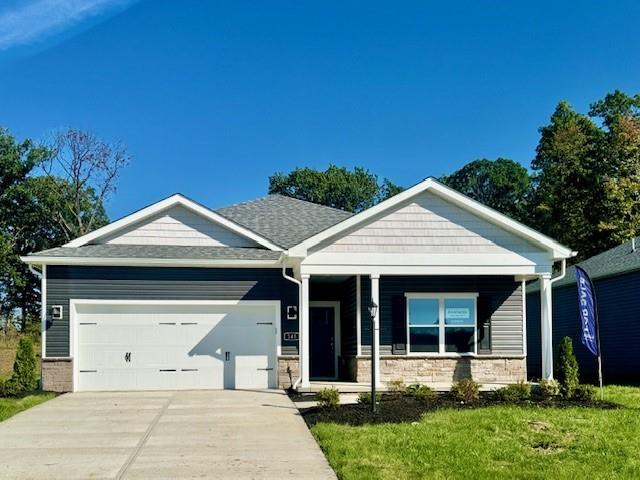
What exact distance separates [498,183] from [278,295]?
44.1 metres

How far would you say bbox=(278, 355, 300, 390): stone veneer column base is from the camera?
16.9 m

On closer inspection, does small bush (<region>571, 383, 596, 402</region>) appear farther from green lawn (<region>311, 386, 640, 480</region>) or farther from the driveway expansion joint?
the driveway expansion joint

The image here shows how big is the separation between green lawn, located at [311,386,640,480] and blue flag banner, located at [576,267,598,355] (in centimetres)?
231

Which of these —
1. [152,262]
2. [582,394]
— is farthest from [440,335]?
[152,262]

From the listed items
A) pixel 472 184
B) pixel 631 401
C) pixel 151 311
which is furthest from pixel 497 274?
pixel 472 184

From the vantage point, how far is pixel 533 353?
26031 mm

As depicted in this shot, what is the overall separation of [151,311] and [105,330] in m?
1.10

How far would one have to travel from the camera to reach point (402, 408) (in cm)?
1249

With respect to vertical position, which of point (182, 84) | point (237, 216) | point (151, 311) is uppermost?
point (182, 84)

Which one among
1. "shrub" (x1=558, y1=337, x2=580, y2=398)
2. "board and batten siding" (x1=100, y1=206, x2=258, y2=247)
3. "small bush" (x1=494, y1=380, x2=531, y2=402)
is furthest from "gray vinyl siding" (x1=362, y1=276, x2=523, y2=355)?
"small bush" (x1=494, y1=380, x2=531, y2=402)

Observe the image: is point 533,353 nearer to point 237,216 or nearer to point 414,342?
point 414,342

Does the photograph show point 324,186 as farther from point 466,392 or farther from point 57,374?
point 466,392

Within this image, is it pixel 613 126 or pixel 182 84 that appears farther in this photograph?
pixel 613 126

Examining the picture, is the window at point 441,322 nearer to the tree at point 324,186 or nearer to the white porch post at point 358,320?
the white porch post at point 358,320
